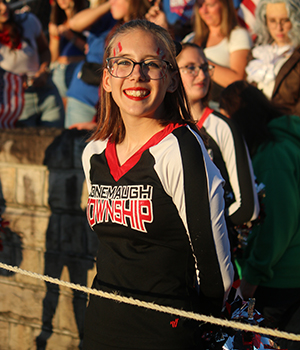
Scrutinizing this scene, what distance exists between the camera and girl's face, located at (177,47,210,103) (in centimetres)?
273

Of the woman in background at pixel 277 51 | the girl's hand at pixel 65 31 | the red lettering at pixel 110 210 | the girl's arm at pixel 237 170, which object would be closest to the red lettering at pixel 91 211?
the red lettering at pixel 110 210

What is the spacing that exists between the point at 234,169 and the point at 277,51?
6.30 ft

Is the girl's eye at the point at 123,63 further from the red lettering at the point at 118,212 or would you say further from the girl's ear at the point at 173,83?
the red lettering at the point at 118,212

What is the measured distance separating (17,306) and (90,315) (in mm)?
2084

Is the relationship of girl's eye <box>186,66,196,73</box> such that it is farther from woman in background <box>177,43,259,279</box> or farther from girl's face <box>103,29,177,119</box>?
girl's face <box>103,29,177,119</box>

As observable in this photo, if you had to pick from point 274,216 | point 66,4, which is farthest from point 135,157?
point 66,4

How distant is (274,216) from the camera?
2.70 meters

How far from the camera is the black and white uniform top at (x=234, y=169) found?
2.46 meters

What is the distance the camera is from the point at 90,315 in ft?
6.05

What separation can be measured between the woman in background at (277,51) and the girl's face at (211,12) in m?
0.37

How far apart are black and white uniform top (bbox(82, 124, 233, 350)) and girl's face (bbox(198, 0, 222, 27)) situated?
106 inches

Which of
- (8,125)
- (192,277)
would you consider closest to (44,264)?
(8,125)

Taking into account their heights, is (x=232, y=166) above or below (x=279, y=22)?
below

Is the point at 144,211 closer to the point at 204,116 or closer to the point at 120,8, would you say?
the point at 204,116
